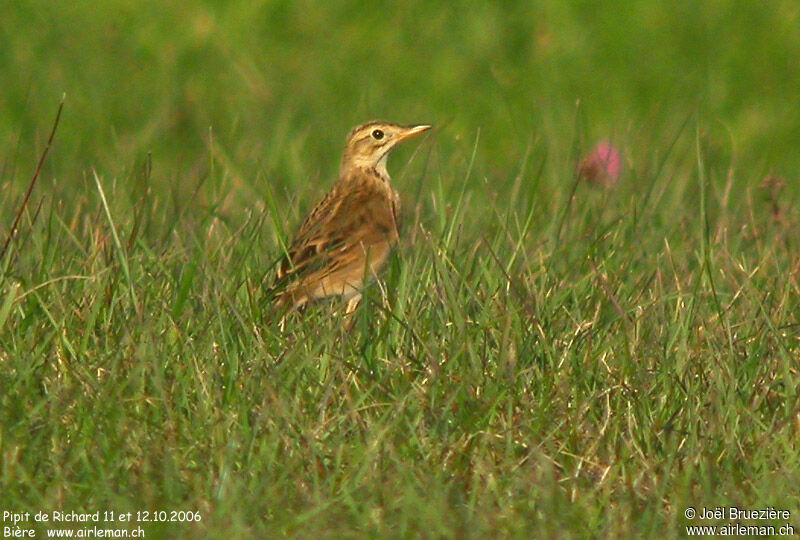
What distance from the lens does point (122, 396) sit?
16.2ft

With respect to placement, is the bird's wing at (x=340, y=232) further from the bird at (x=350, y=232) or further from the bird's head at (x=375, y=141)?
the bird's head at (x=375, y=141)

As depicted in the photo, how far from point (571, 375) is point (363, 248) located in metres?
1.98

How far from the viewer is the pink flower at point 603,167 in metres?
7.79

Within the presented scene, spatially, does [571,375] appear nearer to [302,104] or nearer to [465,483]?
A: [465,483]

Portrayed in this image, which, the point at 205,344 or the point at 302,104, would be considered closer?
the point at 205,344

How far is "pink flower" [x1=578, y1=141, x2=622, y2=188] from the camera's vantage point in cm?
779

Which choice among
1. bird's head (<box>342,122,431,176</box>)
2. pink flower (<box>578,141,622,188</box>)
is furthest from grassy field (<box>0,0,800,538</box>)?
bird's head (<box>342,122,431,176</box>)

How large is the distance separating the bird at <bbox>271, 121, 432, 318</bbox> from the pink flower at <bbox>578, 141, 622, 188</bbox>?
922 mm

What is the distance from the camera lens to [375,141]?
310 inches

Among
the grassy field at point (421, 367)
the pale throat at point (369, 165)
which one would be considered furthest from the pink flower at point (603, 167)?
the pale throat at point (369, 165)

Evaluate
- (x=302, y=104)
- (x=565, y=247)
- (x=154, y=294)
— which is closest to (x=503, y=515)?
(x=154, y=294)

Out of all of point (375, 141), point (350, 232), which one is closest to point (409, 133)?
point (375, 141)

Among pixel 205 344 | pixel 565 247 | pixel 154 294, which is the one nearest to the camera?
pixel 205 344

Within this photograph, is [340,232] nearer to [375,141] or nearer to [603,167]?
[375,141]
